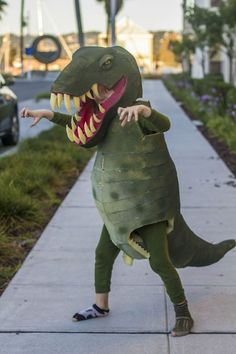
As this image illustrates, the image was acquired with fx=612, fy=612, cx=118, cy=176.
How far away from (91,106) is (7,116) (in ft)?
29.7

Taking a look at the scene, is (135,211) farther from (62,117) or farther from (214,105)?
(214,105)

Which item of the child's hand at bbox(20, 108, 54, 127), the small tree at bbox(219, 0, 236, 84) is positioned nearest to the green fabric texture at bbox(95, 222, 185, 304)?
the child's hand at bbox(20, 108, 54, 127)

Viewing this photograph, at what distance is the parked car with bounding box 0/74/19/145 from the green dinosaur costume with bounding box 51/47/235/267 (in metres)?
8.68

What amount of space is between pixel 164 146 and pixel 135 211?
402 millimetres

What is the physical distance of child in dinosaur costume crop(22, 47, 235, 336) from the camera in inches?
127

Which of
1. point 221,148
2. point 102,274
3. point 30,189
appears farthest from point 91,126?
point 221,148

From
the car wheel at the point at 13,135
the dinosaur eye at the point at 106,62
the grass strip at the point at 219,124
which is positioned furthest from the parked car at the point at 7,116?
the dinosaur eye at the point at 106,62

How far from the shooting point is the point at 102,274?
3740 mm

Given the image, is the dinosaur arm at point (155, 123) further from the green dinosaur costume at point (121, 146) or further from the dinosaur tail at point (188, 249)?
the dinosaur tail at point (188, 249)

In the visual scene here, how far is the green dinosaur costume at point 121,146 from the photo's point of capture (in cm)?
A: 325

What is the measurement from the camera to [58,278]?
4.56 metres

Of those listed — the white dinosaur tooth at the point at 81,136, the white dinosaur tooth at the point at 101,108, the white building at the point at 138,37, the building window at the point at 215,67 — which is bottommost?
the white building at the point at 138,37

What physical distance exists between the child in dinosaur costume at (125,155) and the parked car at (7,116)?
8635 mm

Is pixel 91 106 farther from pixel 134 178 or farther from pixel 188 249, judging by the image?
pixel 188 249
